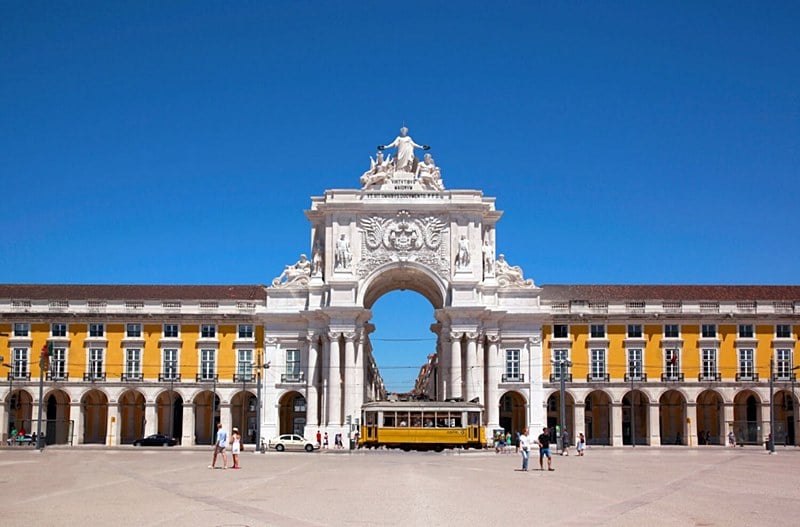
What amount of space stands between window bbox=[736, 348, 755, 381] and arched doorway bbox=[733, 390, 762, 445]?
1220 millimetres

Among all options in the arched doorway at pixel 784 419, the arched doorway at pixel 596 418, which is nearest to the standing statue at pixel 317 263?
the arched doorway at pixel 596 418

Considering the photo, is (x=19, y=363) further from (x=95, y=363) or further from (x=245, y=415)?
(x=245, y=415)

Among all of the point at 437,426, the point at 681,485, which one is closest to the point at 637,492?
the point at 681,485

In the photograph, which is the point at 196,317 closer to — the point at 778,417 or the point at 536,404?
the point at 536,404

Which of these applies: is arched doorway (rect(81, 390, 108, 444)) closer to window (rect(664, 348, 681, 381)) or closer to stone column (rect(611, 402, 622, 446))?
stone column (rect(611, 402, 622, 446))

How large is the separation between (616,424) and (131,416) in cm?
3937

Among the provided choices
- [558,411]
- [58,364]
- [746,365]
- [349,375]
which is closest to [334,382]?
[349,375]

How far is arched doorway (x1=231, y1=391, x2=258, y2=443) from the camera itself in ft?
276

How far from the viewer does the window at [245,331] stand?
8350 cm

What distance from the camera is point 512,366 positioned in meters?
81.5

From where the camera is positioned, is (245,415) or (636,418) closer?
(636,418)

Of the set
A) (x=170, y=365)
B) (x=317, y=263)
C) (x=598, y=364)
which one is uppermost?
(x=317, y=263)

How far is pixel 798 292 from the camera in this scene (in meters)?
88.2

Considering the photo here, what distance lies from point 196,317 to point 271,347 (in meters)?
6.73
